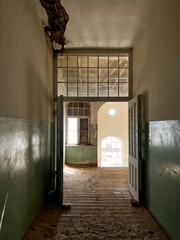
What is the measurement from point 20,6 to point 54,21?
22.0 inches

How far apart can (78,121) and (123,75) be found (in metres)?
3.94

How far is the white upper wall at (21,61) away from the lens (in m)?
1.79

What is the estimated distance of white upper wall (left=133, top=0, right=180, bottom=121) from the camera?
2.22 meters

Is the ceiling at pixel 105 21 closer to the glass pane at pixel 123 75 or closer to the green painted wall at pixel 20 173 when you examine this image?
the glass pane at pixel 123 75

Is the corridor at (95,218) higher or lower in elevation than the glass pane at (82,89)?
lower

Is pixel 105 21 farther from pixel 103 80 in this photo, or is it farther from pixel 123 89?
pixel 123 89

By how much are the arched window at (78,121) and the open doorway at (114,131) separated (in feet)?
7.27

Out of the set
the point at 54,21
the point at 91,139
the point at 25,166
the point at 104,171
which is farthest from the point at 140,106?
the point at 91,139

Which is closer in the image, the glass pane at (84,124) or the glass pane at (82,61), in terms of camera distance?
the glass pane at (82,61)

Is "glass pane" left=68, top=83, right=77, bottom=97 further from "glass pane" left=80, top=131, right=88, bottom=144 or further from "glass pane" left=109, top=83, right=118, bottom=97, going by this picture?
"glass pane" left=80, top=131, right=88, bottom=144

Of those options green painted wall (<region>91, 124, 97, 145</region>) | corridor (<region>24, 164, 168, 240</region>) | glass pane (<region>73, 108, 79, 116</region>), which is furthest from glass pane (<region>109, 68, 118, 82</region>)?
glass pane (<region>73, 108, 79, 116</region>)

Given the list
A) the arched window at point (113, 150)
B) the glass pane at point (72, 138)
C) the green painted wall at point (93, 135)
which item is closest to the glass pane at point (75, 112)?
the glass pane at point (72, 138)

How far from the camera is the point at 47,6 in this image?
7.69 feet

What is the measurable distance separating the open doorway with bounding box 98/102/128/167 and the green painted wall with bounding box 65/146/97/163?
10.3ft
